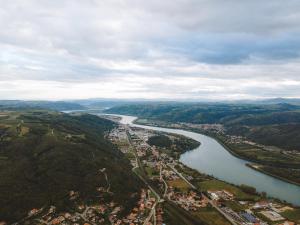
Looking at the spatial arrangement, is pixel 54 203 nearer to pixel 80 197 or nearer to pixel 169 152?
pixel 80 197

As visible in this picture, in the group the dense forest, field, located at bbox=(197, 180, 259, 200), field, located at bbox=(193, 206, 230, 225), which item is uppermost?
the dense forest

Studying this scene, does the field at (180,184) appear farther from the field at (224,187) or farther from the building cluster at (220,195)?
the building cluster at (220,195)

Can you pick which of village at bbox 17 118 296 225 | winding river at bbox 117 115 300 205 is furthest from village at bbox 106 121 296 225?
winding river at bbox 117 115 300 205

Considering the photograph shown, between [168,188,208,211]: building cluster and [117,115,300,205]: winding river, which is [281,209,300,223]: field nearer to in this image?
[117,115,300,205]: winding river

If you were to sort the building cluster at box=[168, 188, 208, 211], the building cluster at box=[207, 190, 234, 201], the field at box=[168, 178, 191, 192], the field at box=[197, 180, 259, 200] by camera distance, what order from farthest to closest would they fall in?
the field at box=[168, 178, 191, 192] < the field at box=[197, 180, 259, 200] < the building cluster at box=[207, 190, 234, 201] < the building cluster at box=[168, 188, 208, 211]

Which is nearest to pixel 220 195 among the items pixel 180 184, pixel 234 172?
pixel 180 184

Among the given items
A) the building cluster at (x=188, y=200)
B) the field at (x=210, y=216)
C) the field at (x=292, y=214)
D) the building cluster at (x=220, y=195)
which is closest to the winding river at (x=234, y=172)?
the field at (x=292, y=214)

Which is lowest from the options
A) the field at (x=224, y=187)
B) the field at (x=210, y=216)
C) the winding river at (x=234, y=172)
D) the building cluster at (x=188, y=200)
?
the winding river at (x=234, y=172)

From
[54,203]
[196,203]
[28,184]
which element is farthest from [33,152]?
[196,203]
